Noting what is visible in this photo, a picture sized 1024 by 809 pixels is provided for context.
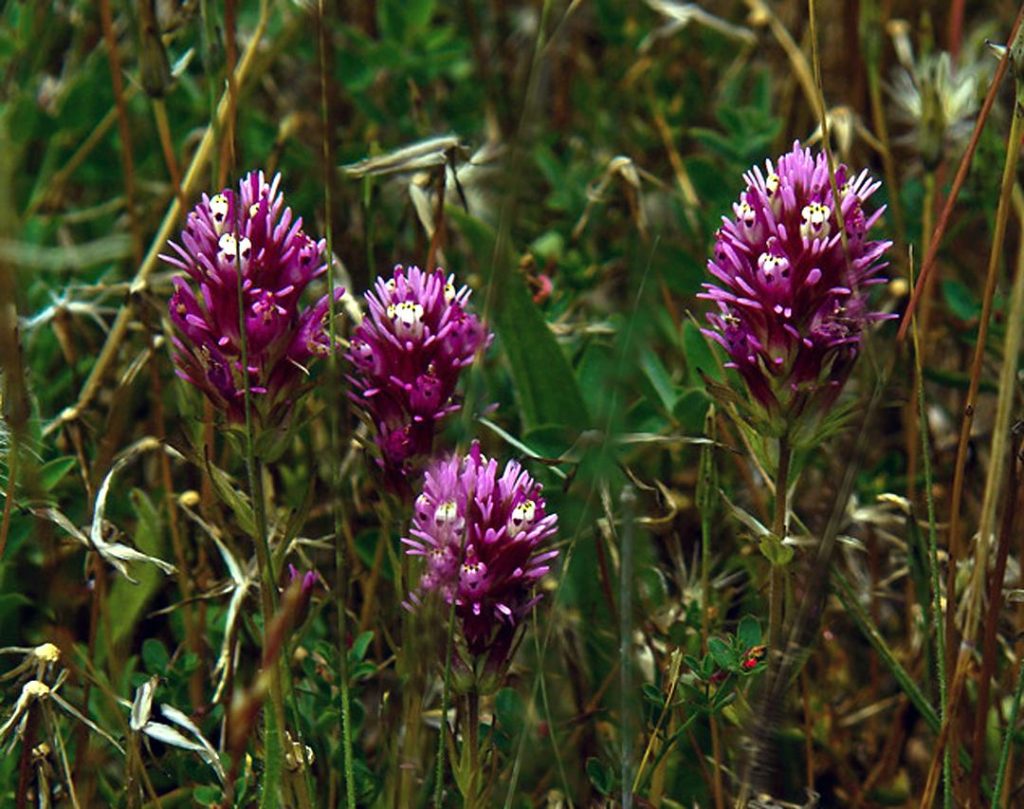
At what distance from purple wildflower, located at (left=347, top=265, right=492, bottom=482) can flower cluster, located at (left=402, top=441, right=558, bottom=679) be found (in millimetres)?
68

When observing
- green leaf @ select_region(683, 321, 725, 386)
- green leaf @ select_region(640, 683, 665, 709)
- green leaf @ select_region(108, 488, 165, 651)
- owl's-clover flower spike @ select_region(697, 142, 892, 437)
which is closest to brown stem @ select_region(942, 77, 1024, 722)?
owl's-clover flower spike @ select_region(697, 142, 892, 437)

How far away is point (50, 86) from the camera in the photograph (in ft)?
8.40

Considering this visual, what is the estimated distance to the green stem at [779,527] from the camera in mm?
1339

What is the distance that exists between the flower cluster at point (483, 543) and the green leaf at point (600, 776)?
20 centimetres

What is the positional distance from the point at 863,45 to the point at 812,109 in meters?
0.20

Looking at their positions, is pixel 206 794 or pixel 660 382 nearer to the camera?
pixel 206 794

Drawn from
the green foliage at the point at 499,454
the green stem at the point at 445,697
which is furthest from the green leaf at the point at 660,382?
the green stem at the point at 445,697

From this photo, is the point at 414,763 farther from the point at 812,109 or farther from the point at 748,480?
the point at 812,109

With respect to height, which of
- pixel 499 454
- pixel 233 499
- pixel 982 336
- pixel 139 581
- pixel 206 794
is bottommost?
pixel 206 794

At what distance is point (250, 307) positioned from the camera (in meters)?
1.28

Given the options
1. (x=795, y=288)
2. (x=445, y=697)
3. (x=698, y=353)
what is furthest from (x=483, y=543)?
(x=698, y=353)

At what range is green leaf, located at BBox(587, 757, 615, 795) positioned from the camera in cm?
138

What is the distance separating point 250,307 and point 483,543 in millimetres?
309

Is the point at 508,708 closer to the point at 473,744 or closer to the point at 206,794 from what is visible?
the point at 473,744
